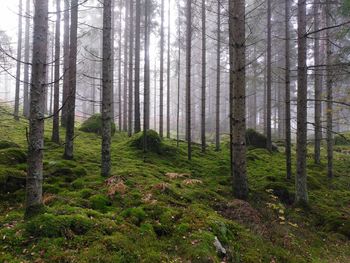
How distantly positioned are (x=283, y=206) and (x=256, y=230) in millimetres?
2449

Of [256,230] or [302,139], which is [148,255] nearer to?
[256,230]

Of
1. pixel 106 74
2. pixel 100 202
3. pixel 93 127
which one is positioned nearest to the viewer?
pixel 100 202

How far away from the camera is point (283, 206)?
9656 mm

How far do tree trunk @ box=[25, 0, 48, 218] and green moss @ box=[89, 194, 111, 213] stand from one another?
1655mm

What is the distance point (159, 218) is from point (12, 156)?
5423 mm

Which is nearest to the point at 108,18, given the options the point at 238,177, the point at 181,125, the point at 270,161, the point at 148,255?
the point at 238,177

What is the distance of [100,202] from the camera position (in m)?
7.35

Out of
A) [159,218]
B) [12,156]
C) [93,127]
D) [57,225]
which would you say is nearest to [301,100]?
[159,218]

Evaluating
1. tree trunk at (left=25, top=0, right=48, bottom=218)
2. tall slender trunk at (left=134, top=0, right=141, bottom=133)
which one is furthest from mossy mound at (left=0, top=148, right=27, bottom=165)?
tall slender trunk at (left=134, top=0, right=141, bottom=133)

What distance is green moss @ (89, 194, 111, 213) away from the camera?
7145 millimetres

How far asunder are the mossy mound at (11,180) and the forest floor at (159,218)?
25 millimetres

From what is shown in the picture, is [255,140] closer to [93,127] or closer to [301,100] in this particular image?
[301,100]

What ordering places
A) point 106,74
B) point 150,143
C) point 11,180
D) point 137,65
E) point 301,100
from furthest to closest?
point 137,65, point 150,143, point 301,100, point 106,74, point 11,180

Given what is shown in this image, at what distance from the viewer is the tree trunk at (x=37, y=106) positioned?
5.58 metres
